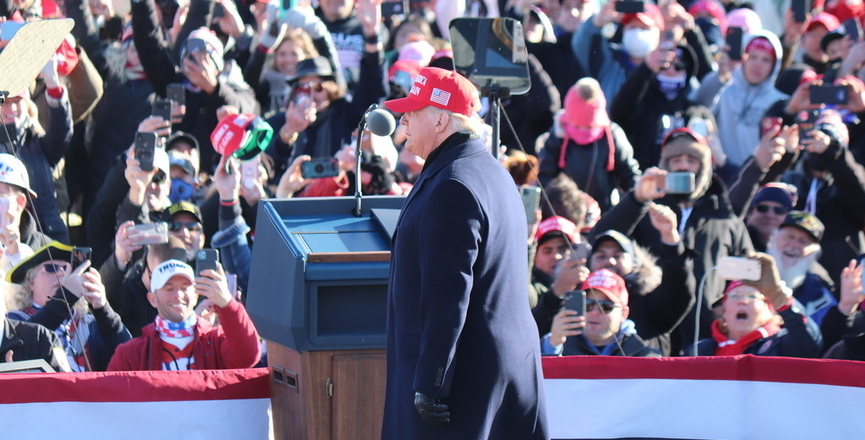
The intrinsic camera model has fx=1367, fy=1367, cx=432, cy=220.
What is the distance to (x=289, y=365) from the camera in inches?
173

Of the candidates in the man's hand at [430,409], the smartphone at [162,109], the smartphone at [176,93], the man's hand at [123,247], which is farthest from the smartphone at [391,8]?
the man's hand at [430,409]

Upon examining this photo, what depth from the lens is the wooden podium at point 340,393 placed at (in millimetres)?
4145

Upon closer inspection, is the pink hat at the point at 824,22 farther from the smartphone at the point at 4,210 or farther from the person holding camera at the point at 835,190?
the smartphone at the point at 4,210

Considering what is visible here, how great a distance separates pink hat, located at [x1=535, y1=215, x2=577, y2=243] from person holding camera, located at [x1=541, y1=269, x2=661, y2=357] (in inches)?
28.5

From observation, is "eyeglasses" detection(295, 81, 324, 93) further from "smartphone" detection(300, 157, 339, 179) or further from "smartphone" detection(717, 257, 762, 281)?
"smartphone" detection(717, 257, 762, 281)

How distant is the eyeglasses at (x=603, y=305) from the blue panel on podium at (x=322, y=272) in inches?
74.9

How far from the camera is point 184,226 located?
7172mm

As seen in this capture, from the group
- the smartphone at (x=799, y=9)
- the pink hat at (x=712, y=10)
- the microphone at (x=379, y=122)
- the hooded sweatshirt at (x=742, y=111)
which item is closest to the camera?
the microphone at (x=379, y=122)

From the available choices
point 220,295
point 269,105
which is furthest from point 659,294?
point 269,105

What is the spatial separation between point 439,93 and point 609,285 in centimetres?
262

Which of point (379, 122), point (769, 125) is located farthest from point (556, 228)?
point (379, 122)

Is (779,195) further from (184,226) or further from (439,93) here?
(439,93)

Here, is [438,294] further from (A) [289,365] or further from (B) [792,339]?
(B) [792,339]

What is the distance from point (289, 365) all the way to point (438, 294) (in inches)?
34.9
